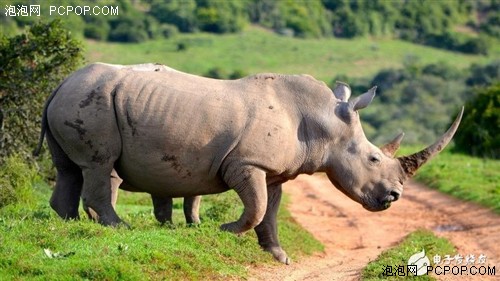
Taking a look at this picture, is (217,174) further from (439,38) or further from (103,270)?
(439,38)

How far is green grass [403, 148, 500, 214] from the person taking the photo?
62.8 feet

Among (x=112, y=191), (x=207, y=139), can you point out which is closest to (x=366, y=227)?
(x=112, y=191)

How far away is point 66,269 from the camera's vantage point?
8945mm

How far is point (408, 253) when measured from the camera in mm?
11898

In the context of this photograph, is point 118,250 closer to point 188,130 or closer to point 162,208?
point 188,130

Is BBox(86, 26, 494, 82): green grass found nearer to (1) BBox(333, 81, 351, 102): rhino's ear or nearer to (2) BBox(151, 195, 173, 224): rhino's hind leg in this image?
(2) BBox(151, 195, 173, 224): rhino's hind leg

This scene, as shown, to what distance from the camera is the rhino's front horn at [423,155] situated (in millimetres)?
11961

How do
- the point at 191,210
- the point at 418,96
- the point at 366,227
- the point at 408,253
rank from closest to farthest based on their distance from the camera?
the point at 408,253 → the point at 191,210 → the point at 366,227 → the point at 418,96

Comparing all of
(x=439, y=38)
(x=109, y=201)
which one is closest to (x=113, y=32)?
(x=439, y=38)

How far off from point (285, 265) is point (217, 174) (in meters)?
1.36

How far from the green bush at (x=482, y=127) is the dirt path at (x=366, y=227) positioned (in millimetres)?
4931

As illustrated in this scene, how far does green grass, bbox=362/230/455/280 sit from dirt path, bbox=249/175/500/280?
0.20 metres

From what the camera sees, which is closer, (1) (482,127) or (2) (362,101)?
(2) (362,101)

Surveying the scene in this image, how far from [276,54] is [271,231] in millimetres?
57330
